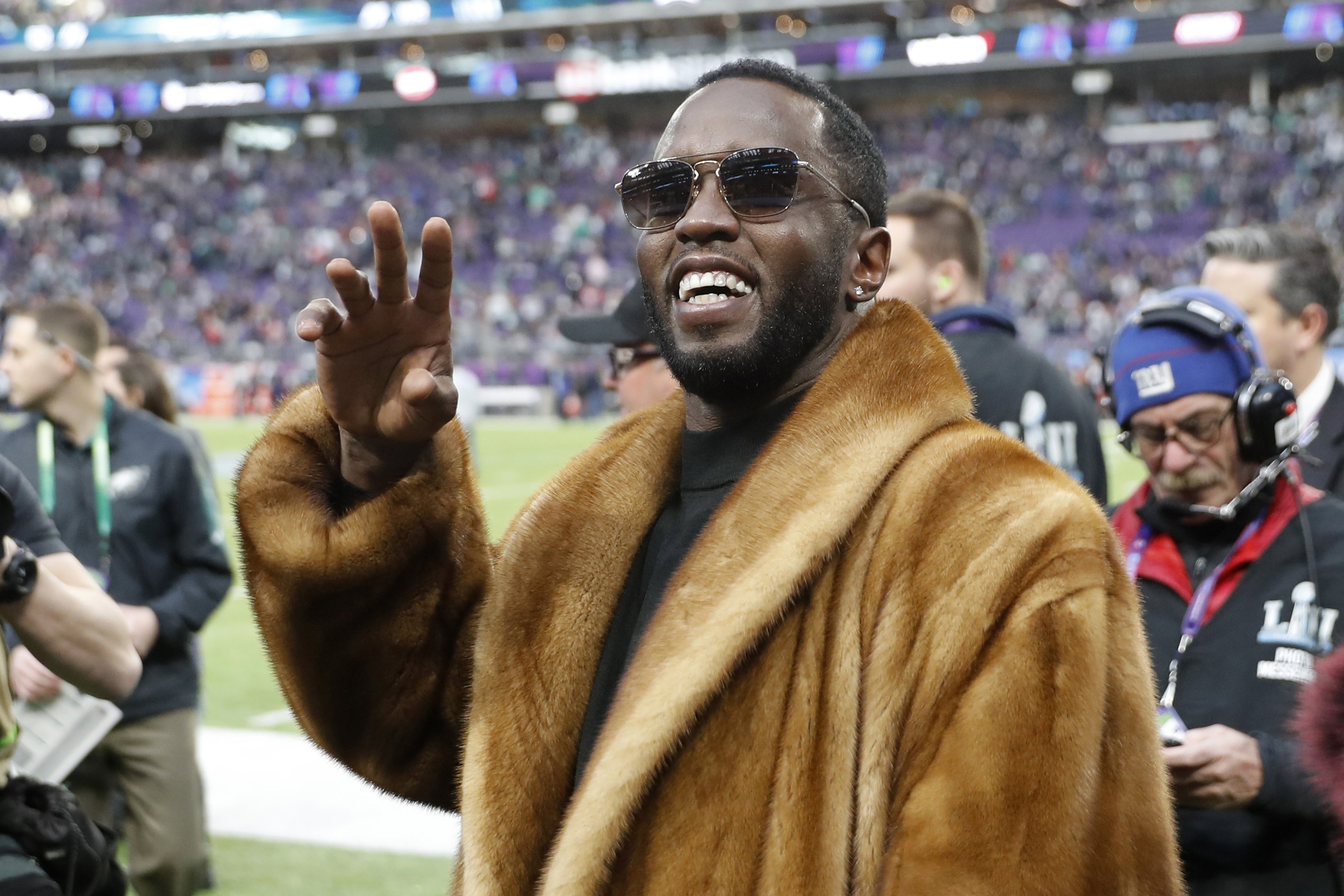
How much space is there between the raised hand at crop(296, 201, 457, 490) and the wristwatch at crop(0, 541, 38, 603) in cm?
73

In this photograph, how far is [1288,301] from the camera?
145 inches

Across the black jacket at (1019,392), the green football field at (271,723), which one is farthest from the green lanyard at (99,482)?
the black jacket at (1019,392)

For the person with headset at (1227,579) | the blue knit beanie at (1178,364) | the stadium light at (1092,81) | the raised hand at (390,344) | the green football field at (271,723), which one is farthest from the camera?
the stadium light at (1092,81)

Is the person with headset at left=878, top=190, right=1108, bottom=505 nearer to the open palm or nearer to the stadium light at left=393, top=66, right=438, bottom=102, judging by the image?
the open palm

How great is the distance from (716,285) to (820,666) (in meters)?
0.53

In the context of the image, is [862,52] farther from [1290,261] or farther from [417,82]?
[1290,261]

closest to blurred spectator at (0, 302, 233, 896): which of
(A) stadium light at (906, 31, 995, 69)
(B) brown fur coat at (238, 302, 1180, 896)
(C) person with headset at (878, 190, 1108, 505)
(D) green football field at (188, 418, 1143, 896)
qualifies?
(D) green football field at (188, 418, 1143, 896)

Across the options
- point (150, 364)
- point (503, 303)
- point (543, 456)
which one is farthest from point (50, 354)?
point (503, 303)

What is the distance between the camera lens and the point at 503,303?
3500 cm

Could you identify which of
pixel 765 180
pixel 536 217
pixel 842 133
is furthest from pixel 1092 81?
pixel 765 180

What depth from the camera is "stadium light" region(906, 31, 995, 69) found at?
3825cm

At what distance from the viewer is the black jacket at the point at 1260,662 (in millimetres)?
2131

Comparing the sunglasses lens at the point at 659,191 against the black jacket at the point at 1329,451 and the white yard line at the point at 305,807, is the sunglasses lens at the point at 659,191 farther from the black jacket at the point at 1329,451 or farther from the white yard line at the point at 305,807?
the white yard line at the point at 305,807

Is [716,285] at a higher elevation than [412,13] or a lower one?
lower
